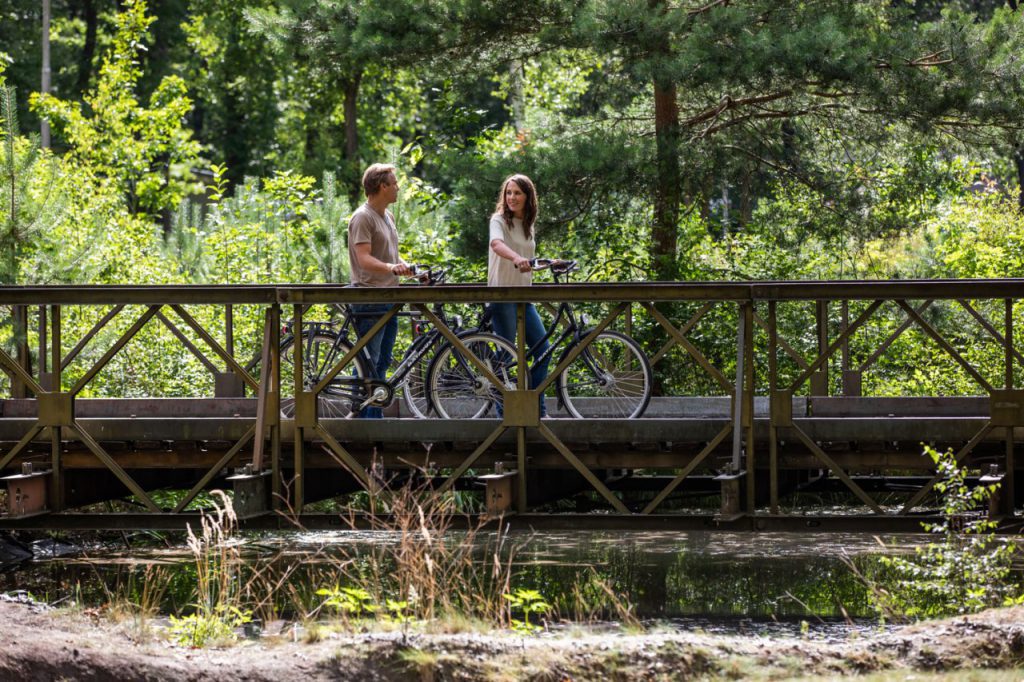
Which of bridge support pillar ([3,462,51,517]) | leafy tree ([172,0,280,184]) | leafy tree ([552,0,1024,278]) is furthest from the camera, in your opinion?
leafy tree ([172,0,280,184])

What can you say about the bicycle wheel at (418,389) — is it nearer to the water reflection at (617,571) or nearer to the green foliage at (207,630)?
the water reflection at (617,571)

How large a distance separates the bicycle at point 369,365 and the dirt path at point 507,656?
2.60 metres

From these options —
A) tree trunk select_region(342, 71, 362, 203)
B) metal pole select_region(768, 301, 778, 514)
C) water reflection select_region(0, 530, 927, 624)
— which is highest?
tree trunk select_region(342, 71, 362, 203)

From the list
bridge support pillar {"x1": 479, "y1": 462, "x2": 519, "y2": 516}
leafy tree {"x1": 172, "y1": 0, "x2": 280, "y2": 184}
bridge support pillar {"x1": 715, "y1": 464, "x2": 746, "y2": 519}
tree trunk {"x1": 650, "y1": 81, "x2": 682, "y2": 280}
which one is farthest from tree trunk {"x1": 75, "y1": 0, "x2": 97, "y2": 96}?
bridge support pillar {"x1": 715, "y1": 464, "x2": 746, "y2": 519}

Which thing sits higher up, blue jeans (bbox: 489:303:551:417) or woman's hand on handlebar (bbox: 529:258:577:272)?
woman's hand on handlebar (bbox: 529:258:577:272)

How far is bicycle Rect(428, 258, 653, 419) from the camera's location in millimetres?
10391

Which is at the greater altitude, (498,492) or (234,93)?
(234,93)

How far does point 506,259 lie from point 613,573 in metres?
3.20

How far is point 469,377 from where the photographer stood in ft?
34.6

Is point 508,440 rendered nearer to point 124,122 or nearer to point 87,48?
point 124,122

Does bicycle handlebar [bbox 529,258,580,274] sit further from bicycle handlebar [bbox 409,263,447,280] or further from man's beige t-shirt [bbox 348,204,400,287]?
man's beige t-shirt [bbox 348,204,400,287]

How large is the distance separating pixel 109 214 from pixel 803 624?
14.7 meters

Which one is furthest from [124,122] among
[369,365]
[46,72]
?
[369,365]

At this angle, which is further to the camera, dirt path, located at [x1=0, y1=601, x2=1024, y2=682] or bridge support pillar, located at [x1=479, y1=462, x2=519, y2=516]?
bridge support pillar, located at [x1=479, y1=462, x2=519, y2=516]
